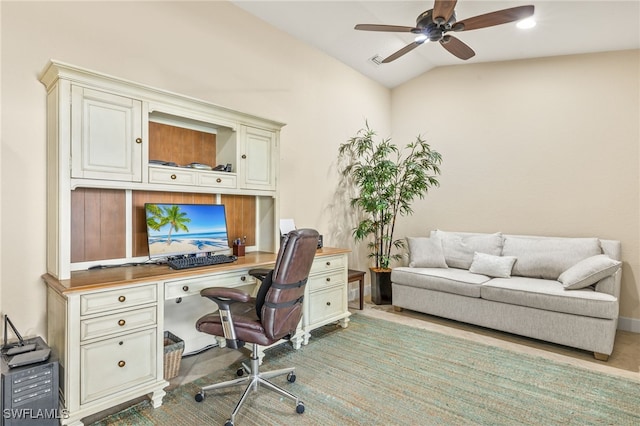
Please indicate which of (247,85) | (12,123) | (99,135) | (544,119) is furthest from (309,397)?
(544,119)

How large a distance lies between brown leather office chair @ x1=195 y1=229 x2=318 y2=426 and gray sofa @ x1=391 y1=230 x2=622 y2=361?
2.21 m

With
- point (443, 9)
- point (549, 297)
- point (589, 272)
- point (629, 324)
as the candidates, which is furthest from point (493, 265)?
point (443, 9)

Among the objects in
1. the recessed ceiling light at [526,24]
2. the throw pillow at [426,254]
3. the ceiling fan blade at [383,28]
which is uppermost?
the recessed ceiling light at [526,24]

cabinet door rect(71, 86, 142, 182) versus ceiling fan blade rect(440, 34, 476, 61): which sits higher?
ceiling fan blade rect(440, 34, 476, 61)

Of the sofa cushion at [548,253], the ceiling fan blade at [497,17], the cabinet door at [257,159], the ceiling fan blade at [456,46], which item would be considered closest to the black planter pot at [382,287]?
the sofa cushion at [548,253]

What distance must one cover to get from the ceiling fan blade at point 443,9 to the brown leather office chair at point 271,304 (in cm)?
179

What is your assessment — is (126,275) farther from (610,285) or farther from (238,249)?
(610,285)

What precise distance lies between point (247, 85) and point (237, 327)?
93.1 inches

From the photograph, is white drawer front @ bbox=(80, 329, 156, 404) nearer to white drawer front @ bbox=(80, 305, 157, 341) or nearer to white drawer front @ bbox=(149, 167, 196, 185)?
white drawer front @ bbox=(80, 305, 157, 341)

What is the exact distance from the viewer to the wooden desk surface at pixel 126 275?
1.88 m

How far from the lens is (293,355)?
114 inches

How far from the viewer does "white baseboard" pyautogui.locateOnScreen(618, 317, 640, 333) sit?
141 inches

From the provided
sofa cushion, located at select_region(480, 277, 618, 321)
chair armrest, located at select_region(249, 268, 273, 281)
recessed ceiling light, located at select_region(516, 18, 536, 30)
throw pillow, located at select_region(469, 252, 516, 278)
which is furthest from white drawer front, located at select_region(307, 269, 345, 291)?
recessed ceiling light, located at select_region(516, 18, 536, 30)

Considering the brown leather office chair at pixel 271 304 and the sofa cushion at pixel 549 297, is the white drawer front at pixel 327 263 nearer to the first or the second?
the brown leather office chair at pixel 271 304
